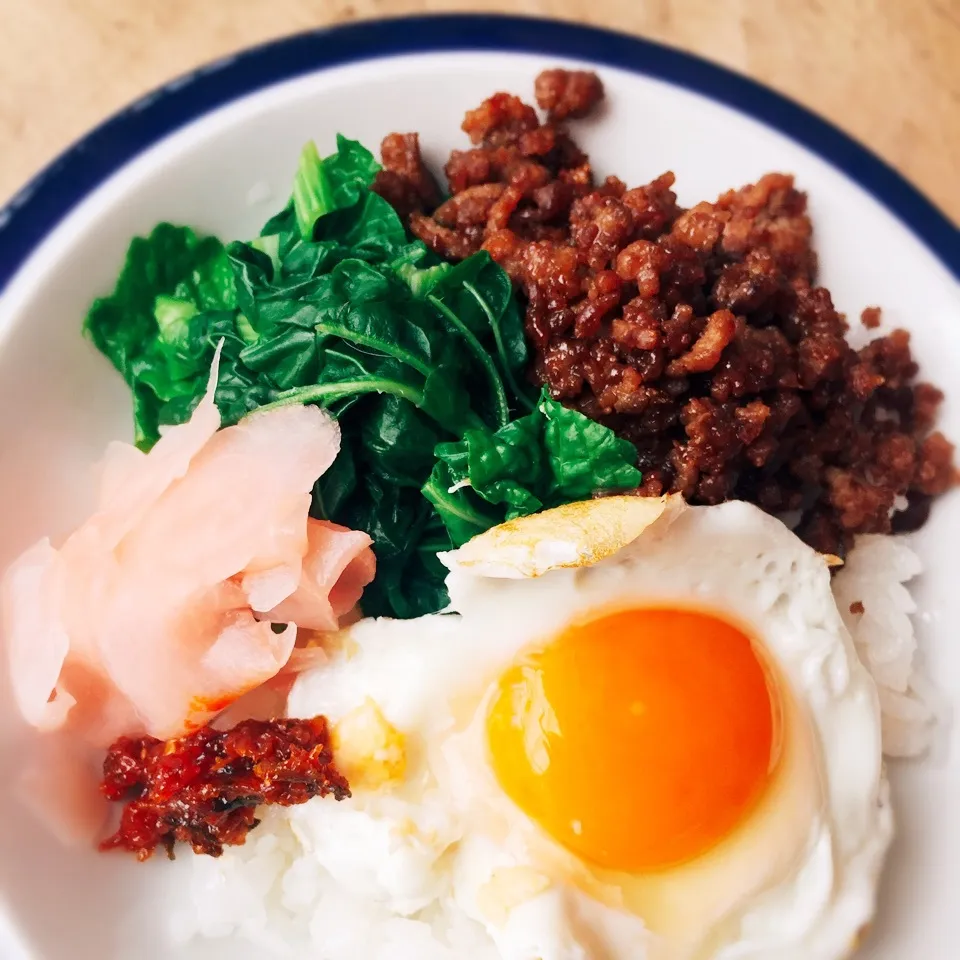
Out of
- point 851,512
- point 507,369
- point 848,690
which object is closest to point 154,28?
point 507,369

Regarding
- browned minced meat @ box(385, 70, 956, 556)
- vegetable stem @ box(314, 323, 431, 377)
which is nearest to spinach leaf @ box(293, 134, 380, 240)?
browned minced meat @ box(385, 70, 956, 556)

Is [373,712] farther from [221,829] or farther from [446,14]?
[446,14]

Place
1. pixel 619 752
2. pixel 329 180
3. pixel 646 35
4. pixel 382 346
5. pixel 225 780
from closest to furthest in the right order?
pixel 619 752 < pixel 225 780 < pixel 382 346 < pixel 329 180 < pixel 646 35

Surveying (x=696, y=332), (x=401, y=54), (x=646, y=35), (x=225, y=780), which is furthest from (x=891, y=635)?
(x=401, y=54)

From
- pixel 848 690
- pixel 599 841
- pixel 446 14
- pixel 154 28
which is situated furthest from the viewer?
pixel 154 28

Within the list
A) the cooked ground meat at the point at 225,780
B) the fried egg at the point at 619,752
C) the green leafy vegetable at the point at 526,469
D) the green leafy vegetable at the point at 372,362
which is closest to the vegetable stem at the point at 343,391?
the green leafy vegetable at the point at 372,362

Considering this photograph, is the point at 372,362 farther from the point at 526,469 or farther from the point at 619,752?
the point at 619,752
